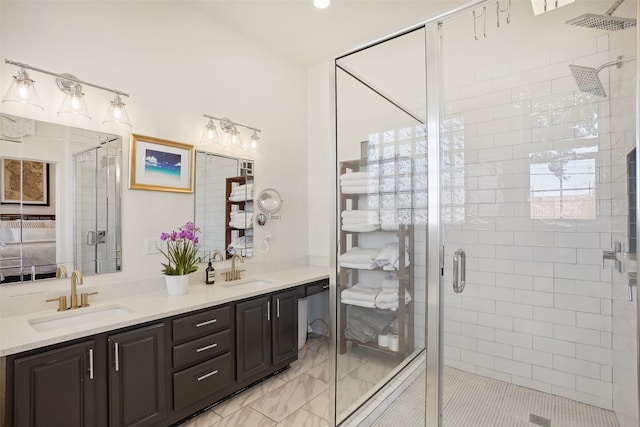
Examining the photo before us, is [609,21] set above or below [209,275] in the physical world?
above

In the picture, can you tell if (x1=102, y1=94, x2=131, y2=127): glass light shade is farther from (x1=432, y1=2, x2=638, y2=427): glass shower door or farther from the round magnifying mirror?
(x1=432, y1=2, x2=638, y2=427): glass shower door

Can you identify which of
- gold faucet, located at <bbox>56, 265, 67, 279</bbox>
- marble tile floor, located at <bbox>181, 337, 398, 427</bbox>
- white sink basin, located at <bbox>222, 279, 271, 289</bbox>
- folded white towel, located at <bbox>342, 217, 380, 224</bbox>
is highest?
folded white towel, located at <bbox>342, 217, 380, 224</bbox>

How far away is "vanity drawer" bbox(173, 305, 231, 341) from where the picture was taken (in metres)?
1.92

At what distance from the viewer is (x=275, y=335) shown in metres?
2.54

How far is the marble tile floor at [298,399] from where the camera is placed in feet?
6.55

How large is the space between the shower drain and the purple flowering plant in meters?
2.44

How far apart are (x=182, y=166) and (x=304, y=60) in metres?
1.97

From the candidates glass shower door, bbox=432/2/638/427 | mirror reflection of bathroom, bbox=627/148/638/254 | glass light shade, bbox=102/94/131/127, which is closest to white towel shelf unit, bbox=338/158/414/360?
glass shower door, bbox=432/2/638/427

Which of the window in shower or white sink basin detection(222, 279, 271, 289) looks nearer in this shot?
the window in shower

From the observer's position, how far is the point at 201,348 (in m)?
2.02

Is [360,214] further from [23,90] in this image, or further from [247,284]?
[23,90]

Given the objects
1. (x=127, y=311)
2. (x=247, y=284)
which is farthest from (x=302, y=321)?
(x=127, y=311)

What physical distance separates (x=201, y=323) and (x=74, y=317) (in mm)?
723

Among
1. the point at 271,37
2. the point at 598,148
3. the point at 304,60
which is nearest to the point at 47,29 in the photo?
the point at 271,37
